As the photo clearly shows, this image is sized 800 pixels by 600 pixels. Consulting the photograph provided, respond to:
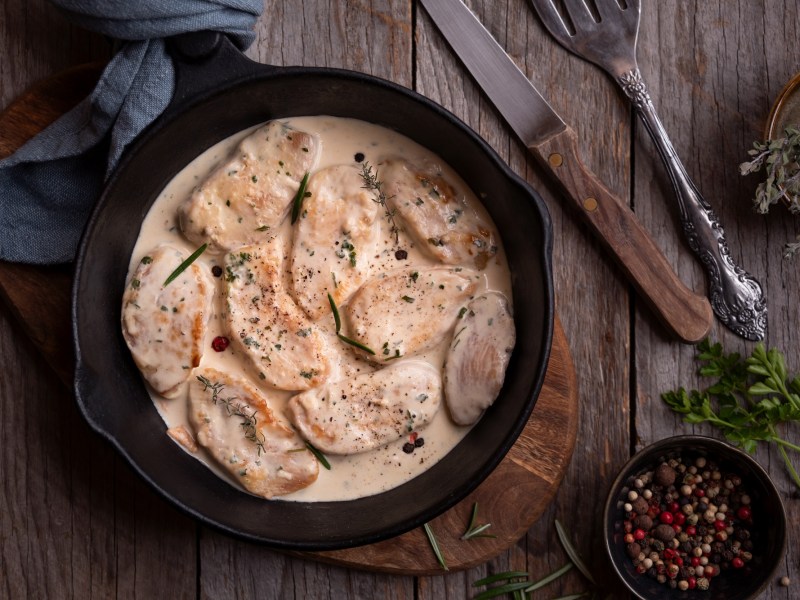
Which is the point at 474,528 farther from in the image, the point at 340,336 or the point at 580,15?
the point at 580,15

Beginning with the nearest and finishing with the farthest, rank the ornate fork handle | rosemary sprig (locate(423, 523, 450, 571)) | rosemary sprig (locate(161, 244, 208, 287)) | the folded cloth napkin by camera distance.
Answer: the folded cloth napkin, rosemary sprig (locate(161, 244, 208, 287)), rosemary sprig (locate(423, 523, 450, 571)), the ornate fork handle

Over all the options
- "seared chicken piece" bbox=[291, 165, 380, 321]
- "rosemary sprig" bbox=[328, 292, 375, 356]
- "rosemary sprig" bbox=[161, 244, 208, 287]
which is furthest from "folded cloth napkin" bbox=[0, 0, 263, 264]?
"rosemary sprig" bbox=[328, 292, 375, 356]

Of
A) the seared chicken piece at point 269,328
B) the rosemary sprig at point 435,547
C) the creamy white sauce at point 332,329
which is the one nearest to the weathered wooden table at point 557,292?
the rosemary sprig at point 435,547

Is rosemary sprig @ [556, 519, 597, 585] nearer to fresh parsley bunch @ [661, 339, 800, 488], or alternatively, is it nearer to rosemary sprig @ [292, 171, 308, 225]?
fresh parsley bunch @ [661, 339, 800, 488]

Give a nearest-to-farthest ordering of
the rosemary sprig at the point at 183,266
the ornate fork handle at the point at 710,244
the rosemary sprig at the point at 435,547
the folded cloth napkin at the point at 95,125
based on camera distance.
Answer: the folded cloth napkin at the point at 95,125 < the rosemary sprig at the point at 183,266 < the rosemary sprig at the point at 435,547 < the ornate fork handle at the point at 710,244

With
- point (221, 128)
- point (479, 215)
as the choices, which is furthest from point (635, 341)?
point (221, 128)

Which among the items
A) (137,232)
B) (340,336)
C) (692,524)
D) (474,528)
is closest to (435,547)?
(474,528)

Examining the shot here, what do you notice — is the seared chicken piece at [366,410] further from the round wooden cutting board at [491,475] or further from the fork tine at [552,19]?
the fork tine at [552,19]
